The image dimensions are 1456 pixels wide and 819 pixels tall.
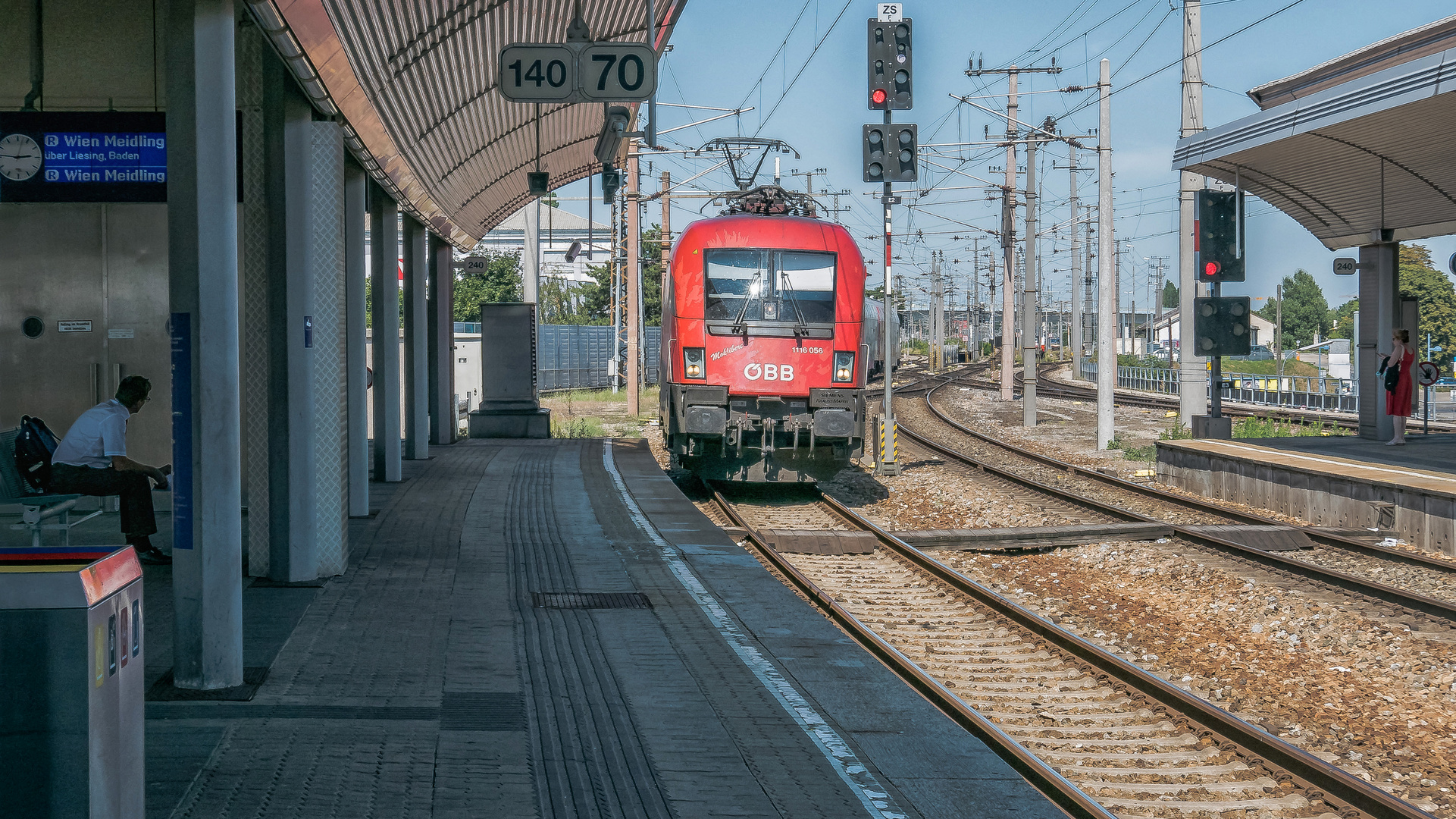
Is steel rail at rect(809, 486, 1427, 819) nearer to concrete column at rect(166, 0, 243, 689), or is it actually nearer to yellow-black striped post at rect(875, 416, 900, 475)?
concrete column at rect(166, 0, 243, 689)

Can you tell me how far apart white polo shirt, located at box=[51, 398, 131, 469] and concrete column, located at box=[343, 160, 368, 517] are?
2.65 metres

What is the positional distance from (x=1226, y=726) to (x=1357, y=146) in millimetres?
11437

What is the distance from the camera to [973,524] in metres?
14.8

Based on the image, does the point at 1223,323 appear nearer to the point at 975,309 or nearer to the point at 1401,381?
the point at 1401,381

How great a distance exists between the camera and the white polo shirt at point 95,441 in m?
8.77

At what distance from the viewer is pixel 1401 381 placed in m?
16.7

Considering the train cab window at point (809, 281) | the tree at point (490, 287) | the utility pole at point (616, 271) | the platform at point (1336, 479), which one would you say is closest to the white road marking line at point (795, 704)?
the train cab window at point (809, 281)

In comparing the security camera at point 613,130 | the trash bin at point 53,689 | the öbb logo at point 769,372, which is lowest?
the trash bin at point 53,689

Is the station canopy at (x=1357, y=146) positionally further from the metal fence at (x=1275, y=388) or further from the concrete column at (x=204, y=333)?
the concrete column at (x=204, y=333)

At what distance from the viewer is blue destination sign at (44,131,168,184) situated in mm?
9891

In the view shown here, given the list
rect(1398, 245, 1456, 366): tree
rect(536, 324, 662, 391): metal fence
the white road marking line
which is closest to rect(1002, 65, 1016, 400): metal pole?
rect(536, 324, 662, 391): metal fence

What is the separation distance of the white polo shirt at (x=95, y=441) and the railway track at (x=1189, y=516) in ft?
29.6

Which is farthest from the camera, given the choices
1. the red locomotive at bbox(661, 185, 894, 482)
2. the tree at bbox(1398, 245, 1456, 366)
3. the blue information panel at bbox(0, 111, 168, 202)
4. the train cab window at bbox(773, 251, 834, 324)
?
the tree at bbox(1398, 245, 1456, 366)

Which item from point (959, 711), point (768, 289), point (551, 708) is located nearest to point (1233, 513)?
point (768, 289)
